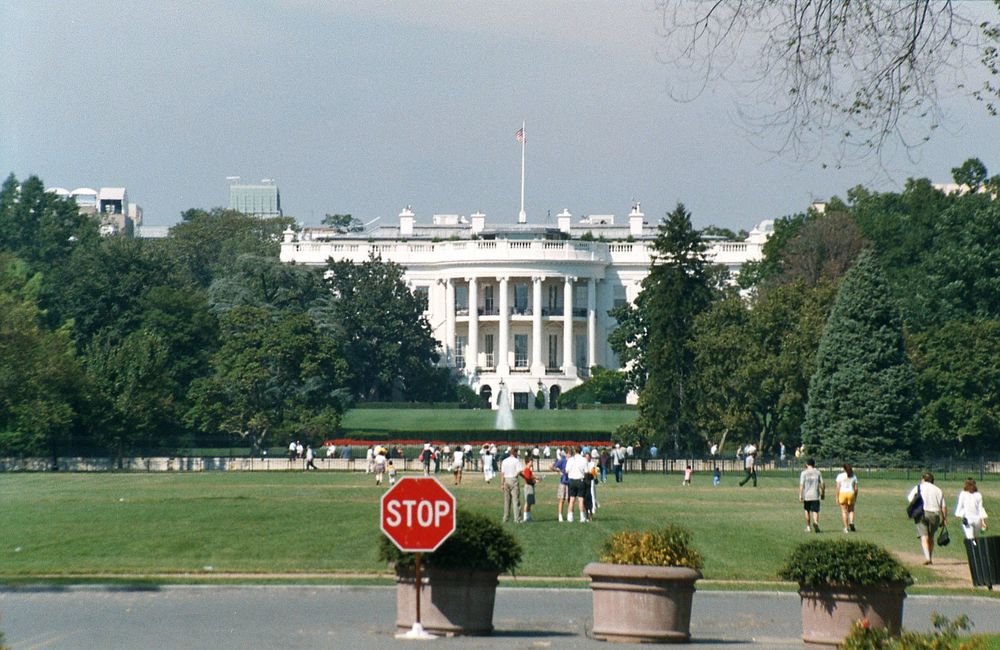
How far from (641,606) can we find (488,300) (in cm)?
14131

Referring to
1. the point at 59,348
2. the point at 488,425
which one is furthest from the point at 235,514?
the point at 488,425

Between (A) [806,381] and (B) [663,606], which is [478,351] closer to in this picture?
(A) [806,381]

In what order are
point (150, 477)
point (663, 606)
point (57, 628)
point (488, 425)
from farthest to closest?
point (488, 425)
point (150, 477)
point (57, 628)
point (663, 606)

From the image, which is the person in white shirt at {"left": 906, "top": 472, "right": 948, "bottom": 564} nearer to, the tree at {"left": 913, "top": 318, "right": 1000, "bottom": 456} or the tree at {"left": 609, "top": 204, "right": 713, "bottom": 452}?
the tree at {"left": 913, "top": 318, "right": 1000, "bottom": 456}

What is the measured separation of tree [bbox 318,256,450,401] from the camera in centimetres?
12794

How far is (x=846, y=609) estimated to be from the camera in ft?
57.7

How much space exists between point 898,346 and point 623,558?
2420 inches

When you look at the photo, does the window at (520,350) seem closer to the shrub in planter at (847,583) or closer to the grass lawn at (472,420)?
the grass lawn at (472,420)

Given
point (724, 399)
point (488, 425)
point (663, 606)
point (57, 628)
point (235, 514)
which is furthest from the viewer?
point (488, 425)

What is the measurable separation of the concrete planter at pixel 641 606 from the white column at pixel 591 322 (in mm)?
136626

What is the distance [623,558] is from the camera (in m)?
18.1

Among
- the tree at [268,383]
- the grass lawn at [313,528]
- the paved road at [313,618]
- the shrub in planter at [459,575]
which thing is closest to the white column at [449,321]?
the tree at [268,383]

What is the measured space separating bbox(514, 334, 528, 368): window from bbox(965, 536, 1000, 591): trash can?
125930 mm

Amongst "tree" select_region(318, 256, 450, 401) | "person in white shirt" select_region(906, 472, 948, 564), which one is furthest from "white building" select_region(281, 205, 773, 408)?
"person in white shirt" select_region(906, 472, 948, 564)
